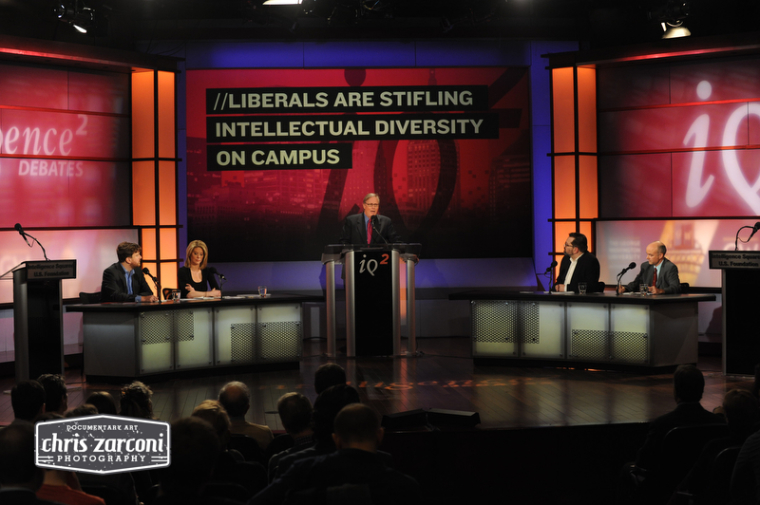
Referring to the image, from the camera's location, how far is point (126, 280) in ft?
22.0

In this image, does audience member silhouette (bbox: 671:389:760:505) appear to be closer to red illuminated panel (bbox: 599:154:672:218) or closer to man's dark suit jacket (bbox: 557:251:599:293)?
man's dark suit jacket (bbox: 557:251:599:293)

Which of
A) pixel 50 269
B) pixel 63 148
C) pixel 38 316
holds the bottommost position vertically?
pixel 38 316

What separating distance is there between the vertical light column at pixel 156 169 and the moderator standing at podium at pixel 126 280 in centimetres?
180

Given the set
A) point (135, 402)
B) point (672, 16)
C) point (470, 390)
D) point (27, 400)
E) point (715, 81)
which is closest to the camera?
point (27, 400)

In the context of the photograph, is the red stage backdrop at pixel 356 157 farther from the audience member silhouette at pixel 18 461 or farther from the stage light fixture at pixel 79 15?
the audience member silhouette at pixel 18 461

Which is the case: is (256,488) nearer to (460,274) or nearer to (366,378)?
(366,378)

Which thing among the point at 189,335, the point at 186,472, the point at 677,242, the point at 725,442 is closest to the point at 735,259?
the point at 677,242

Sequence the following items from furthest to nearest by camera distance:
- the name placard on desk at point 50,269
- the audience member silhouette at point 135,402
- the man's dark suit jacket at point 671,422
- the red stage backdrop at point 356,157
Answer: the red stage backdrop at point 356,157
the name placard on desk at point 50,269
the man's dark suit jacket at point 671,422
the audience member silhouette at point 135,402

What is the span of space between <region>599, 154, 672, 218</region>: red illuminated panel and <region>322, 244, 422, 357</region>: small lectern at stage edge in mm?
3006

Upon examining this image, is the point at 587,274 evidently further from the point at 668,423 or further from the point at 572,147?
the point at 668,423

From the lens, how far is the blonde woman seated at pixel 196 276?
22.6 feet

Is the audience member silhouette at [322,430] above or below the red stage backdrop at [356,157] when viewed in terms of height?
below

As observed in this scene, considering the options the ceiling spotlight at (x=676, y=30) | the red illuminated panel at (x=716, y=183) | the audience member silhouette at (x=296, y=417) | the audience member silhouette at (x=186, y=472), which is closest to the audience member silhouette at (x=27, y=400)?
the audience member silhouette at (x=296, y=417)

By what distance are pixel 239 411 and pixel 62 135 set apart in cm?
600
